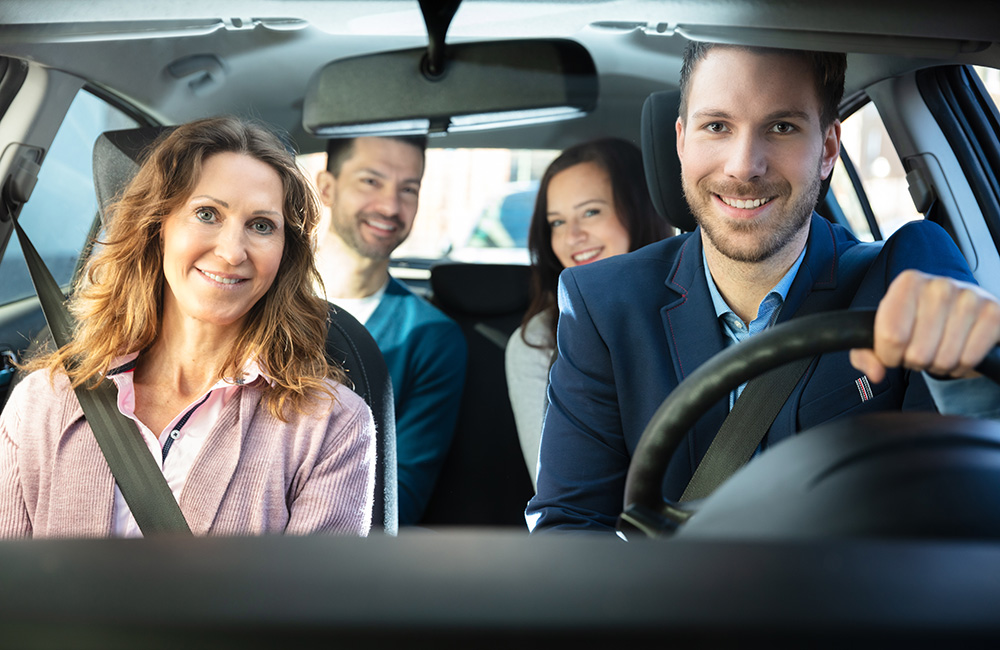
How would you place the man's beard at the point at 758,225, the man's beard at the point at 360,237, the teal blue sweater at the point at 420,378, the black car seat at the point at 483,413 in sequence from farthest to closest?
the man's beard at the point at 360,237, the black car seat at the point at 483,413, the teal blue sweater at the point at 420,378, the man's beard at the point at 758,225

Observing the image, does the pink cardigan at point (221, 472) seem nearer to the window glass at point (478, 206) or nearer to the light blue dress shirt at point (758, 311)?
the light blue dress shirt at point (758, 311)

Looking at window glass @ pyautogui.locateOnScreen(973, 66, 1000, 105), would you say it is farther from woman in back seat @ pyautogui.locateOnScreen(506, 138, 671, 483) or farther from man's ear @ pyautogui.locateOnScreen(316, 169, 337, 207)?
man's ear @ pyautogui.locateOnScreen(316, 169, 337, 207)

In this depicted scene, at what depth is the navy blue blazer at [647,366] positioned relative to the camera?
1.42m

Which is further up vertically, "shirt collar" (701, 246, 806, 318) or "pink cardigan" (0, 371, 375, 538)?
"shirt collar" (701, 246, 806, 318)

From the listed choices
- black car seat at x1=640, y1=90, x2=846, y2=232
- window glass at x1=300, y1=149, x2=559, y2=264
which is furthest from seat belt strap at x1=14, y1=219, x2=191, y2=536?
window glass at x1=300, y1=149, x2=559, y2=264

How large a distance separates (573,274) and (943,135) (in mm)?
862

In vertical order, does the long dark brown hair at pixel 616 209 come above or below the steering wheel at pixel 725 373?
above

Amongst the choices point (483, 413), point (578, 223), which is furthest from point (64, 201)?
point (578, 223)

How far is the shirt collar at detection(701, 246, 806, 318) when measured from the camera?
153cm

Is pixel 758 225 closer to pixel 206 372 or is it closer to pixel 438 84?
pixel 438 84

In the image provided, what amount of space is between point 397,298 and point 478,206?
0.99m

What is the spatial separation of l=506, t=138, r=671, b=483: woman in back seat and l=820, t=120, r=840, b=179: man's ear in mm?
918

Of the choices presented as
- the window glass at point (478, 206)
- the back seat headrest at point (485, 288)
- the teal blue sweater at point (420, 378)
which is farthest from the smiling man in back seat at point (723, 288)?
the window glass at point (478, 206)

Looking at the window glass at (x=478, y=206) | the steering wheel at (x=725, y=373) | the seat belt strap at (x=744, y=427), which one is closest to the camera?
the steering wheel at (x=725, y=373)
